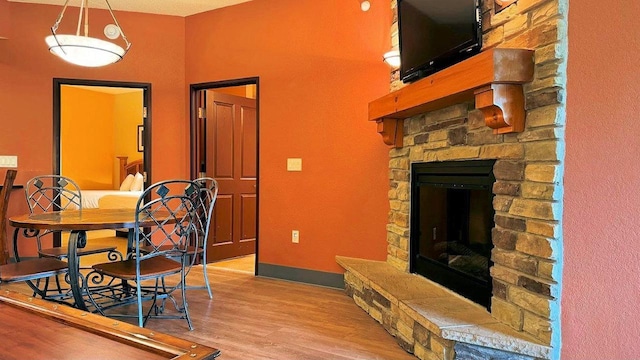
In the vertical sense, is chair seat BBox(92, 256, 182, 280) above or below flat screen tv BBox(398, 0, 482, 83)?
below

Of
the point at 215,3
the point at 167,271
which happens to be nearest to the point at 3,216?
the point at 167,271

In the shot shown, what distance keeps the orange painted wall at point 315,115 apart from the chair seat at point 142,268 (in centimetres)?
149

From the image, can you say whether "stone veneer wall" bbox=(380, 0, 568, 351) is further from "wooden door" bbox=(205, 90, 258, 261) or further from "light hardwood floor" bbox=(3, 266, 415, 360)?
"wooden door" bbox=(205, 90, 258, 261)

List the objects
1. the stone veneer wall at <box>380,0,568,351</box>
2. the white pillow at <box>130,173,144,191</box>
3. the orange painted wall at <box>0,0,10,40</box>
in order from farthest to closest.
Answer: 1. the white pillow at <box>130,173,144,191</box>
2. the orange painted wall at <box>0,0,10,40</box>
3. the stone veneer wall at <box>380,0,568,351</box>

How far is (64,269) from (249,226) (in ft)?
9.06

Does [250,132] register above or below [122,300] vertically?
above

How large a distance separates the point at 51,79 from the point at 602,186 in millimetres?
4936

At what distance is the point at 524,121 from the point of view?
78.0 inches

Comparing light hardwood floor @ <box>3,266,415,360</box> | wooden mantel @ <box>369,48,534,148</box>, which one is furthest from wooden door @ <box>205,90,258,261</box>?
wooden mantel @ <box>369,48,534,148</box>

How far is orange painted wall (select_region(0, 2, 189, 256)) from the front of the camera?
14.4 ft

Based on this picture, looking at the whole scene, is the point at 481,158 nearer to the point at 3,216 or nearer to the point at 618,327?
the point at 618,327

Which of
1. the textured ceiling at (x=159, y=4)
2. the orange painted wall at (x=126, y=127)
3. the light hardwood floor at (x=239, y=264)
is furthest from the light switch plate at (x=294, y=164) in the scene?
the orange painted wall at (x=126, y=127)

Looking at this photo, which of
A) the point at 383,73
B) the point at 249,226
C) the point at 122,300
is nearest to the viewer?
the point at 122,300

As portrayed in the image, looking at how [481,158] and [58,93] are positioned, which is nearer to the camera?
[481,158]
